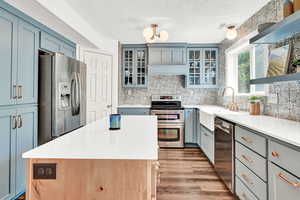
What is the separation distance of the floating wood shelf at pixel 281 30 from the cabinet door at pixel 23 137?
2.71 m

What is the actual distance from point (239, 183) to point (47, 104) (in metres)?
2.45

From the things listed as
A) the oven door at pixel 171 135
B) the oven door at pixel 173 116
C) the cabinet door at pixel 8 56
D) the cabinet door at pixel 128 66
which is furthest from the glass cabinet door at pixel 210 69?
the cabinet door at pixel 8 56

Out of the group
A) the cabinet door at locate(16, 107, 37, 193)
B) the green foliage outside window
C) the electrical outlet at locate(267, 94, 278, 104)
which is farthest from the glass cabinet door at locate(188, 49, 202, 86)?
the cabinet door at locate(16, 107, 37, 193)

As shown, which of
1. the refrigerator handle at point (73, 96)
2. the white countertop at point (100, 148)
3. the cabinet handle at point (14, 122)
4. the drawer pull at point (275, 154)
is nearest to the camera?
the white countertop at point (100, 148)

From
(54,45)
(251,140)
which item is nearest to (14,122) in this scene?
(54,45)

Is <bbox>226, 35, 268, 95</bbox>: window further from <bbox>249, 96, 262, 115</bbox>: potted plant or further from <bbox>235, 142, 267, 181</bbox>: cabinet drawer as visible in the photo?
<bbox>235, 142, 267, 181</bbox>: cabinet drawer

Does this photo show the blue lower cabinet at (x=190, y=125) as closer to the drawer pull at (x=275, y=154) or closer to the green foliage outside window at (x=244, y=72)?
the green foliage outside window at (x=244, y=72)

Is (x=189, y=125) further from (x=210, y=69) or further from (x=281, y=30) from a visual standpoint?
(x=281, y=30)

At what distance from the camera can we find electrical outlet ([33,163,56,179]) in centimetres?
98

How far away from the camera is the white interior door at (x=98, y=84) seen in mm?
3818

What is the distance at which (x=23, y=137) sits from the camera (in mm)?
A: 2146

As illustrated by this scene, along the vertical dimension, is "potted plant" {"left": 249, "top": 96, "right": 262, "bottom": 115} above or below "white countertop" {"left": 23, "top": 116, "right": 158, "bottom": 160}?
above

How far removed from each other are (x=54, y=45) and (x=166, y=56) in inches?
96.6

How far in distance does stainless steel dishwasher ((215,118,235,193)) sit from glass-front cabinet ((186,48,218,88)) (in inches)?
76.9
